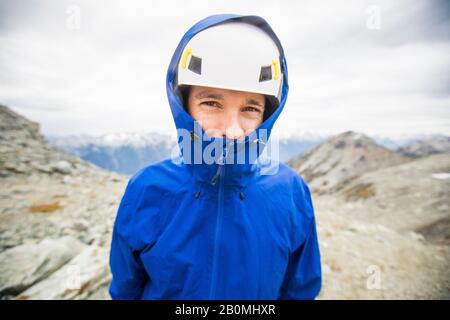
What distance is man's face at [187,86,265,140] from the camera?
1782 mm

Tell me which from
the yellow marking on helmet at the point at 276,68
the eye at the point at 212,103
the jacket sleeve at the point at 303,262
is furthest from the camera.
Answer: the jacket sleeve at the point at 303,262

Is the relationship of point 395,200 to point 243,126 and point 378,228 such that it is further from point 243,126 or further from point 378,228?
point 243,126

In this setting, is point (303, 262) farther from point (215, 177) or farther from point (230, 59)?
point (230, 59)

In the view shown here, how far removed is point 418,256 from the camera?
6.70 m

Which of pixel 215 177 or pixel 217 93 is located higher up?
pixel 217 93

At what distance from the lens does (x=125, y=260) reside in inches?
80.5

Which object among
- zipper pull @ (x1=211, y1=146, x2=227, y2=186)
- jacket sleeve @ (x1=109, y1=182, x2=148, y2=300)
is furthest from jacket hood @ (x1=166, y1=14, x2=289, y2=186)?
jacket sleeve @ (x1=109, y1=182, x2=148, y2=300)

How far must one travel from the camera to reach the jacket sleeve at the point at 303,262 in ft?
6.99

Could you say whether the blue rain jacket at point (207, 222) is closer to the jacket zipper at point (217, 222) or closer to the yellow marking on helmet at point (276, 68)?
the jacket zipper at point (217, 222)

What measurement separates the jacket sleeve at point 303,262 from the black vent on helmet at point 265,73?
1.12 metres

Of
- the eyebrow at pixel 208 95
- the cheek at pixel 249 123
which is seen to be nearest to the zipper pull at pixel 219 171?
the cheek at pixel 249 123

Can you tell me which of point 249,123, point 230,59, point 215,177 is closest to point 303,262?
point 215,177

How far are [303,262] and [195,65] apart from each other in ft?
6.82
